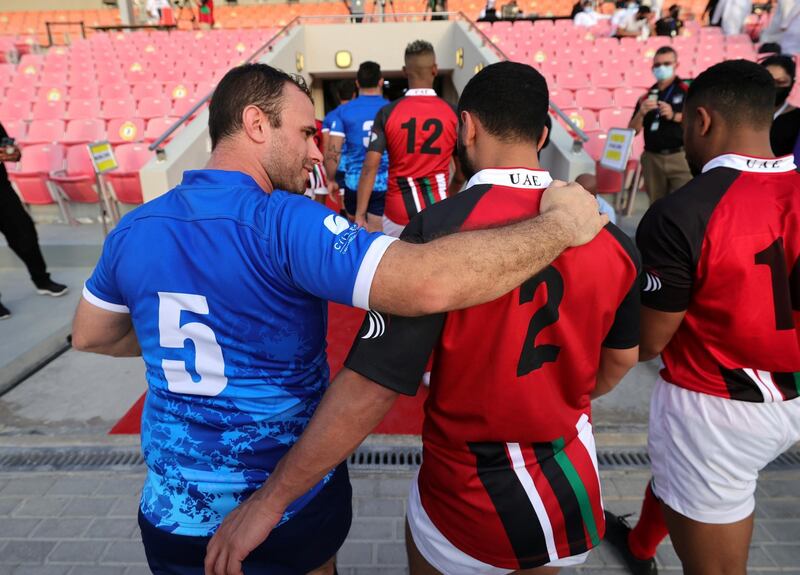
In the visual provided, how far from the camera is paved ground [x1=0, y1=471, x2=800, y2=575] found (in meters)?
2.13

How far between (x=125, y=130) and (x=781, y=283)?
8801mm

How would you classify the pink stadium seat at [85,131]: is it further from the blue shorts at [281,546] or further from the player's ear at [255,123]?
the blue shorts at [281,546]

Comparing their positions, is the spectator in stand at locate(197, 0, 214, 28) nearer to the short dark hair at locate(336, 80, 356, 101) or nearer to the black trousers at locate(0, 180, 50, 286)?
the short dark hair at locate(336, 80, 356, 101)

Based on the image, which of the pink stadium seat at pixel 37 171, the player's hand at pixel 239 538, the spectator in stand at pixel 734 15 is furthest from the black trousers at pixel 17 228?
the spectator in stand at pixel 734 15

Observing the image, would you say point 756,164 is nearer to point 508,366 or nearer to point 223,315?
point 508,366

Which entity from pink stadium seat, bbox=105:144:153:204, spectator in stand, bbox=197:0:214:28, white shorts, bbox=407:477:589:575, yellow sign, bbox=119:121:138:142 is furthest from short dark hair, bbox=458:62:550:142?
→ spectator in stand, bbox=197:0:214:28

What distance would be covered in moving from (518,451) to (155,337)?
894mm

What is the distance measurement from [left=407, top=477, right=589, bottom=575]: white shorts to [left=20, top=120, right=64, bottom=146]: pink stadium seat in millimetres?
9010

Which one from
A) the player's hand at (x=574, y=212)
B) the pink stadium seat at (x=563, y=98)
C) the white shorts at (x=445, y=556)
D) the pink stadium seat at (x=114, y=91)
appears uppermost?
the player's hand at (x=574, y=212)

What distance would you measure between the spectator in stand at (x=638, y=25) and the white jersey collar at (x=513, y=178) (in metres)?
13.0

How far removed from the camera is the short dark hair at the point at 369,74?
177 inches

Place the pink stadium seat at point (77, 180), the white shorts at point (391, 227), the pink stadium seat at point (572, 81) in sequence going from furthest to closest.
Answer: the pink stadium seat at point (572, 81) → the pink stadium seat at point (77, 180) → the white shorts at point (391, 227)

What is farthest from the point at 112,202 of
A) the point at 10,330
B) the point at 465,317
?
the point at 465,317

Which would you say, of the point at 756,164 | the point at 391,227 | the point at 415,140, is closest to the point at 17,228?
the point at 391,227
